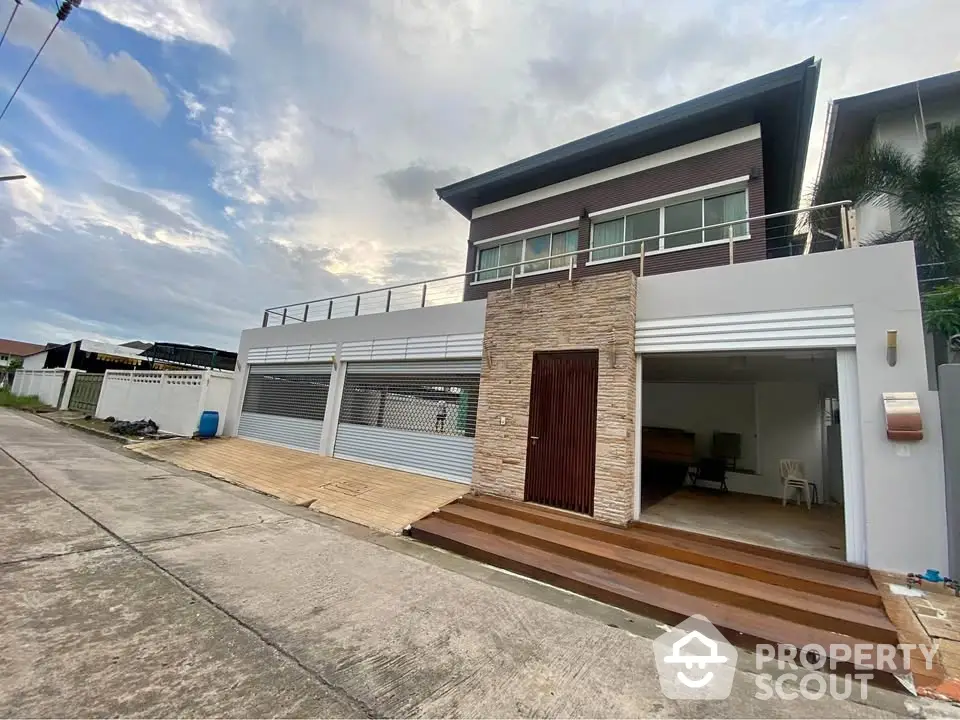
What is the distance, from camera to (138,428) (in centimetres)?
1480

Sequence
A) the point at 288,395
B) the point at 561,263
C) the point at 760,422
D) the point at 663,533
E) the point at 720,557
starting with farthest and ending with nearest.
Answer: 1. the point at 288,395
2. the point at 561,263
3. the point at 760,422
4. the point at 663,533
5. the point at 720,557

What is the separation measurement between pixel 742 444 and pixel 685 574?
6746 millimetres

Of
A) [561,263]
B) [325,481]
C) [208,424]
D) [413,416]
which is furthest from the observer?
[208,424]

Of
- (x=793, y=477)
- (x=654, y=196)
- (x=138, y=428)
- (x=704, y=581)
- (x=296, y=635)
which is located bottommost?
(x=296, y=635)

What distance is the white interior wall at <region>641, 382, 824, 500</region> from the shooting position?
9.09 meters

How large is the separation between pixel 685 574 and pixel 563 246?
27.9 ft

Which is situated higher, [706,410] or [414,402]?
[706,410]

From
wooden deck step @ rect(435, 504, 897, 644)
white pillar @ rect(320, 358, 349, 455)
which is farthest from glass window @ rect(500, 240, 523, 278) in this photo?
wooden deck step @ rect(435, 504, 897, 644)

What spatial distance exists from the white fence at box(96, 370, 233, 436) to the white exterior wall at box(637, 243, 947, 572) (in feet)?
50.1

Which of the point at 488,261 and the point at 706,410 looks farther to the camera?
the point at 488,261

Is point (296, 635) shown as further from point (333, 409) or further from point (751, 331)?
point (333, 409)

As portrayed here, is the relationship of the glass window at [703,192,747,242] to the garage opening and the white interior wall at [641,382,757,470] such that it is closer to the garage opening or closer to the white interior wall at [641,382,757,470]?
the garage opening

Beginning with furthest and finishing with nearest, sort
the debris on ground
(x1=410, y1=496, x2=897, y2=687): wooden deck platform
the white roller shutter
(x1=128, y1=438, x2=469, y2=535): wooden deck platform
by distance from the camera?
the debris on ground < (x1=128, y1=438, x2=469, y2=535): wooden deck platform < the white roller shutter < (x1=410, y1=496, x2=897, y2=687): wooden deck platform

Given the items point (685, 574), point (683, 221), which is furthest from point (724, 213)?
point (685, 574)
